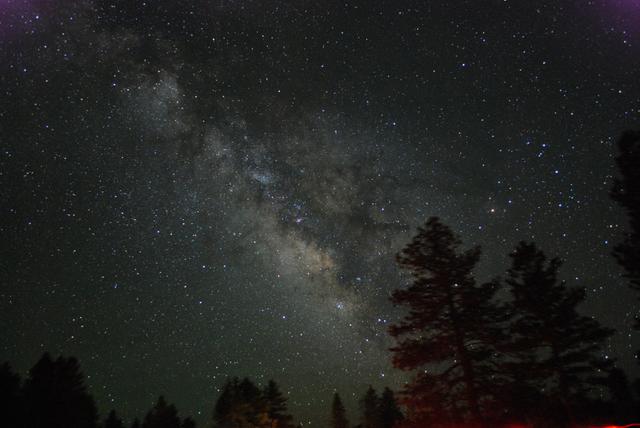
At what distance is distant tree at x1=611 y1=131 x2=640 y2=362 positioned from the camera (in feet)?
61.6

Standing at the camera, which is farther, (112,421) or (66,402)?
(112,421)

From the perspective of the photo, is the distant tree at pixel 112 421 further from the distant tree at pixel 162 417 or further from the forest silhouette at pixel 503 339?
the forest silhouette at pixel 503 339

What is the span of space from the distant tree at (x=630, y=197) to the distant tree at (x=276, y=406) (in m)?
37.3

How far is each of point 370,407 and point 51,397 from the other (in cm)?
5757

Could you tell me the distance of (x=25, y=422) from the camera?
34219 mm

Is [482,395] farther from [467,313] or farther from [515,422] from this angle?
[467,313]

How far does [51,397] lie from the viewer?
38.3 metres

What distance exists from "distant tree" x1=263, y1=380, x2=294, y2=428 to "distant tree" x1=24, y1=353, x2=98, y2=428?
19890mm

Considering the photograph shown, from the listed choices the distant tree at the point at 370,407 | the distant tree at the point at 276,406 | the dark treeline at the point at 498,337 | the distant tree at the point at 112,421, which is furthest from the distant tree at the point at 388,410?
the dark treeline at the point at 498,337

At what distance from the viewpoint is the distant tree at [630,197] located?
18.8 meters

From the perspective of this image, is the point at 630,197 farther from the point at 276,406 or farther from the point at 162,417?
the point at 162,417

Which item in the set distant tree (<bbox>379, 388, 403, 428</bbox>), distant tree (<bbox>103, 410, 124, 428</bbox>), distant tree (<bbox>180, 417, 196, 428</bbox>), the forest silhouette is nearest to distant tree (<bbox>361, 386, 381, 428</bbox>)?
distant tree (<bbox>379, 388, 403, 428</bbox>)

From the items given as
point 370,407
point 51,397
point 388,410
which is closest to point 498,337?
point 51,397

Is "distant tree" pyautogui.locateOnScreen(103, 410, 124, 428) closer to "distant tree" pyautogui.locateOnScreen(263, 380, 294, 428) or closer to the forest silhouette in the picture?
"distant tree" pyautogui.locateOnScreen(263, 380, 294, 428)
